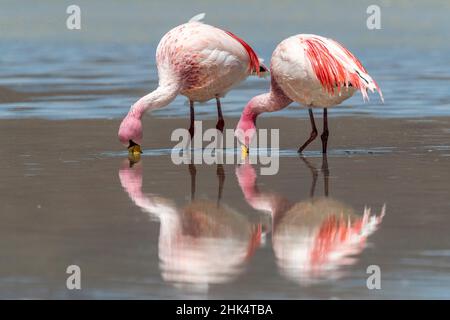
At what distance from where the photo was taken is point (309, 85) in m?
11.5

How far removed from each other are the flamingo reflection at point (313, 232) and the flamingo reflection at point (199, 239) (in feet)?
0.73

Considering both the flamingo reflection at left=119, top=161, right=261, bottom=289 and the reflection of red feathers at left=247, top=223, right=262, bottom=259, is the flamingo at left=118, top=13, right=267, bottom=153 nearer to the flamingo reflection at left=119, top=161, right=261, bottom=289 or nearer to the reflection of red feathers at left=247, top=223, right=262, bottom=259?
the flamingo reflection at left=119, top=161, right=261, bottom=289

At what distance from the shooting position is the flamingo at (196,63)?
477 inches

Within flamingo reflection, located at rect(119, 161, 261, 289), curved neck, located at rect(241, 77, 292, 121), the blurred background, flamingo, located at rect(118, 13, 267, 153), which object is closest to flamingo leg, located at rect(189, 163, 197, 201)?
flamingo reflection, located at rect(119, 161, 261, 289)

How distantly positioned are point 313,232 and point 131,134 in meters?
3.96

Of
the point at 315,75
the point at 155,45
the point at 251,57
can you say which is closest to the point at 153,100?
the point at 251,57

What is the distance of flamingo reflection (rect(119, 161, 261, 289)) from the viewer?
684 cm

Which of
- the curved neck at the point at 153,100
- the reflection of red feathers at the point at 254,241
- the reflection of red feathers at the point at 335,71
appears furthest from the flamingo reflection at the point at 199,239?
the reflection of red feathers at the point at 335,71

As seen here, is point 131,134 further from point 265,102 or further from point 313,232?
point 313,232

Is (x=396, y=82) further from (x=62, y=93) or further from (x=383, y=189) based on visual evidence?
(x=383, y=189)

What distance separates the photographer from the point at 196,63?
12.2m

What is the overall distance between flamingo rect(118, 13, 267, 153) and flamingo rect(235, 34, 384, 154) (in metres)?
0.66
